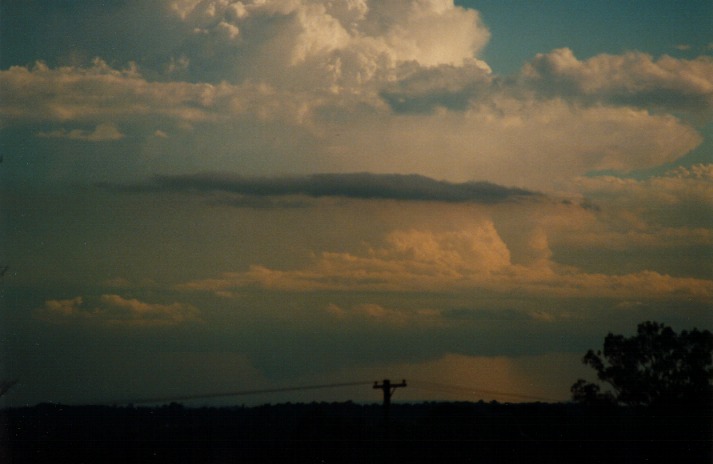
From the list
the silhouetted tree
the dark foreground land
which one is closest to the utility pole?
the dark foreground land

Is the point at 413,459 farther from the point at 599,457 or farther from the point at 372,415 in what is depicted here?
the point at 599,457

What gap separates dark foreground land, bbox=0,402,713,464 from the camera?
33812mm

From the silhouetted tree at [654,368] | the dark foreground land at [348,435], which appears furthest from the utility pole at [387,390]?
the silhouetted tree at [654,368]

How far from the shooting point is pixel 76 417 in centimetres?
3659

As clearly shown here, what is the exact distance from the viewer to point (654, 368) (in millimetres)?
56906

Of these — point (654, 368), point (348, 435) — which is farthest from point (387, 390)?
point (654, 368)

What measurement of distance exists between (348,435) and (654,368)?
2609 centimetres

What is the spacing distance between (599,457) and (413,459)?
29.4ft

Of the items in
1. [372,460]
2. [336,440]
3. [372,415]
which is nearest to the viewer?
[372,460]

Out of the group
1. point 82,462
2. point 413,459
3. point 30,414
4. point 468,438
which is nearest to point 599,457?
point 468,438

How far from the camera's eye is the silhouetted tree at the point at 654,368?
54875 mm

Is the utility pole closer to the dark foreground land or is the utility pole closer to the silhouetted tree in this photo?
the dark foreground land

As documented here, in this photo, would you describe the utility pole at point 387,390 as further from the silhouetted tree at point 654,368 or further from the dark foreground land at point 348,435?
the silhouetted tree at point 654,368

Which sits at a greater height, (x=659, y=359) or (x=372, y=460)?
(x=659, y=359)
